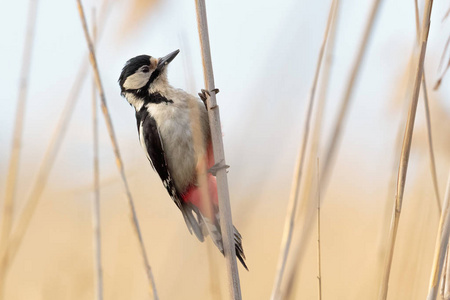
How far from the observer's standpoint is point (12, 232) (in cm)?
220

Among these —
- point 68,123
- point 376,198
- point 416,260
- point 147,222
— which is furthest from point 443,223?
point 147,222

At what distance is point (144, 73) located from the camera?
307cm

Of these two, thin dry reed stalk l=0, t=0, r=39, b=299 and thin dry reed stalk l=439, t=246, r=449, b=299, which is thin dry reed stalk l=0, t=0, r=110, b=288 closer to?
thin dry reed stalk l=0, t=0, r=39, b=299

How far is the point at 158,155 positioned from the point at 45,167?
2.75 ft

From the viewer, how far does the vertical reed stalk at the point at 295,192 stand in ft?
5.80

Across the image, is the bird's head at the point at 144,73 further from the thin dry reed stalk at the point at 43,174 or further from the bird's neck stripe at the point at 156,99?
the thin dry reed stalk at the point at 43,174

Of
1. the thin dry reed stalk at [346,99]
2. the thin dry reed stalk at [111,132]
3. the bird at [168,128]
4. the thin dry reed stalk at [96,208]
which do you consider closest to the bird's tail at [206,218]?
the bird at [168,128]

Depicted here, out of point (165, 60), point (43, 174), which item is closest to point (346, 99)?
point (43, 174)

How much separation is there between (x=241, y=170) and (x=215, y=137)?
0.29 m

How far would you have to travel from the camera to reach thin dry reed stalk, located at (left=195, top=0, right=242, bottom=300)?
5.52 feet

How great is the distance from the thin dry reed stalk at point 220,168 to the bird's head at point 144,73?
3.79ft

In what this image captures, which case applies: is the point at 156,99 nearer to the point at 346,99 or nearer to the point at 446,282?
the point at 346,99

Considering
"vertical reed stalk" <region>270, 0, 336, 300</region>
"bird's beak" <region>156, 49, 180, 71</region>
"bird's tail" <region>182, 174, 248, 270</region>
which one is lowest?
"bird's tail" <region>182, 174, 248, 270</region>

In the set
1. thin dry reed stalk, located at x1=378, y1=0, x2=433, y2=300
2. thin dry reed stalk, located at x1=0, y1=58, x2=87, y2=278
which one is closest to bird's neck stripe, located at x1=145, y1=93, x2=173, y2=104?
thin dry reed stalk, located at x1=0, y1=58, x2=87, y2=278
